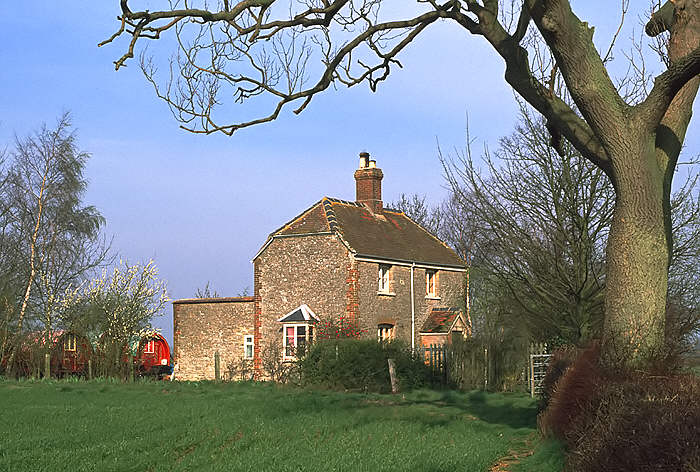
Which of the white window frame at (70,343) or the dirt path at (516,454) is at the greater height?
the white window frame at (70,343)

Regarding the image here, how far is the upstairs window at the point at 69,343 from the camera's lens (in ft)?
102

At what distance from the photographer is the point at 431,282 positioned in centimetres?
3788

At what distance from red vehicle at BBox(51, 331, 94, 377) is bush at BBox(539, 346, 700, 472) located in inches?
871

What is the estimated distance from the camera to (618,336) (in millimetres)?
10188

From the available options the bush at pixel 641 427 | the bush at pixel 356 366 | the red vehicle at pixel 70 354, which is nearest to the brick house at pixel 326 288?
the bush at pixel 356 366

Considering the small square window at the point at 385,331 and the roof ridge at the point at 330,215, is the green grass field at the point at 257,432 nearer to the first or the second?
the small square window at the point at 385,331

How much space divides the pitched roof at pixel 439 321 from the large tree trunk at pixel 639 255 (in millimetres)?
25783

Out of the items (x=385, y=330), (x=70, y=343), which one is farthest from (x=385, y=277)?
(x=70, y=343)

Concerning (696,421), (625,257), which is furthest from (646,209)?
(696,421)

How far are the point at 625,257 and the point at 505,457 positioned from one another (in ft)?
12.7

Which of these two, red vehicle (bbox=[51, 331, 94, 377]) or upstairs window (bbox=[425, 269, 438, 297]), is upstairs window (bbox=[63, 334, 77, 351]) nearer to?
red vehicle (bbox=[51, 331, 94, 377])

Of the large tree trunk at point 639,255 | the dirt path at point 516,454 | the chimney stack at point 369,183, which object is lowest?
the dirt path at point 516,454

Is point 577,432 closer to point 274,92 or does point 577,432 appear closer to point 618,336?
point 618,336

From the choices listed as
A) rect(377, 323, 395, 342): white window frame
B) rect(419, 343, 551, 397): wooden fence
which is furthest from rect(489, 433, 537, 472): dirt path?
rect(377, 323, 395, 342): white window frame
